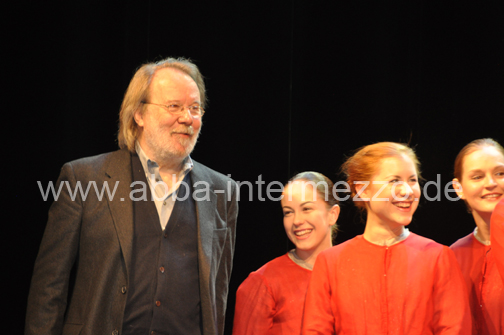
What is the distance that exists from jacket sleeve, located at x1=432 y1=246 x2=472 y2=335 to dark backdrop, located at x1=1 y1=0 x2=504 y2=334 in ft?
3.28

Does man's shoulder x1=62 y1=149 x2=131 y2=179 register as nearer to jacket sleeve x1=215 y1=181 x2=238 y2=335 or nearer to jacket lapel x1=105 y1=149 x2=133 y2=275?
jacket lapel x1=105 y1=149 x2=133 y2=275

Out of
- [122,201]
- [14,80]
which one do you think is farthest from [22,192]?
[122,201]

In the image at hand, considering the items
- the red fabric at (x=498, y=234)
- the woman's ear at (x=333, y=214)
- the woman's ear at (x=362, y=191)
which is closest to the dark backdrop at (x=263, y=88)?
the woman's ear at (x=333, y=214)

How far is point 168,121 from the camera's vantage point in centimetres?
267

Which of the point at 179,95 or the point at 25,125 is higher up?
the point at 179,95

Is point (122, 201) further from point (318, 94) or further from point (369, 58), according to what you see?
point (369, 58)

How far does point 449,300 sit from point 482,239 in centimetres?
52

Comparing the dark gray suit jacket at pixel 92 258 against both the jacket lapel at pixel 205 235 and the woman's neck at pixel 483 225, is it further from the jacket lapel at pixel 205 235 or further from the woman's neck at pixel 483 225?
the woman's neck at pixel 483 225

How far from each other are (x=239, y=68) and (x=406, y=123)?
1.18 metres

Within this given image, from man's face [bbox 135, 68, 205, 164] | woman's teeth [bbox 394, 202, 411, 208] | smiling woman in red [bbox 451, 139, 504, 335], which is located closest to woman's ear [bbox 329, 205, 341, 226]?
woman's teeth [bbox 394, 202, 411, 208]

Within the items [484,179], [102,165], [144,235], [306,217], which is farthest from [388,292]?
[102,165]

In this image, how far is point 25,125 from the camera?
3035mm

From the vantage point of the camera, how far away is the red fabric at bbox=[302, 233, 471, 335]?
2336mm

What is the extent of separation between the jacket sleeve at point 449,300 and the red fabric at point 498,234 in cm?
21
